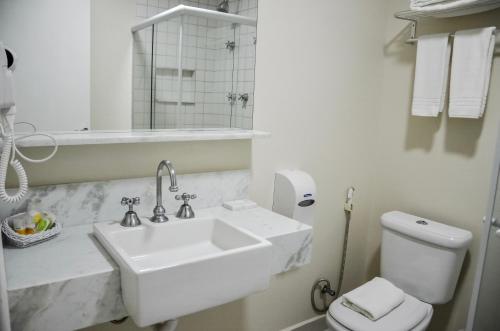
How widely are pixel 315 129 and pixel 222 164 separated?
615 millimetres

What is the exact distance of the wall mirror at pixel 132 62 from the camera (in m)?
1.37

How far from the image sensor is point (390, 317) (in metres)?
1.79

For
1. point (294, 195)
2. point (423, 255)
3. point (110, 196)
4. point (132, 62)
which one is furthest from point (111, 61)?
point (423, 255)

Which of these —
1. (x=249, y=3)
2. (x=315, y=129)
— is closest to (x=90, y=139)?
(x=249, y=3)

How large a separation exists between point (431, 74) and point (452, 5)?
34 cm

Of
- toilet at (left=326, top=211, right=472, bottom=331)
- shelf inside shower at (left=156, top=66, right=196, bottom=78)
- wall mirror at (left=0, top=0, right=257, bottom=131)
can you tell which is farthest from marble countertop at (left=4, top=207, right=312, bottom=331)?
toilet at (left=326, top=211, right=472, bottom=331)

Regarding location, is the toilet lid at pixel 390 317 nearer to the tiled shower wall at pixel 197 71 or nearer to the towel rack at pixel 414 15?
the tiled shower wall at pixel 197 71

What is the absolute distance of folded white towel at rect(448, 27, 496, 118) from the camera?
188cm

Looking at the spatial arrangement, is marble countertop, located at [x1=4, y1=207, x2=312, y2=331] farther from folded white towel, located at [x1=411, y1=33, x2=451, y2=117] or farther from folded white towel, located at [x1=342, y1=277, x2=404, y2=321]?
folded white towel, located at [x1=411, y1=33, x2=451, y2=117]

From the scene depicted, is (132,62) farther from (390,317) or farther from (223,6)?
(390,317)

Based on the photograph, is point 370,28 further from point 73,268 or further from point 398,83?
point 73,268

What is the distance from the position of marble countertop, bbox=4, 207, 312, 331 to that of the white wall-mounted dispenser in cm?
92

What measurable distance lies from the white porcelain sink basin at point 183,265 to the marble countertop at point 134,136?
0.31 m

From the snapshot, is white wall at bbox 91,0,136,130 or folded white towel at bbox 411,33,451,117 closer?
white wall at bbox 91,0,136,130
